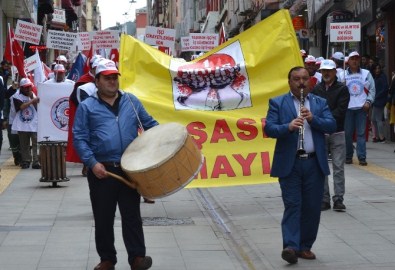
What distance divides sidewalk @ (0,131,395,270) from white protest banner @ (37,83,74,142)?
8.35 feet

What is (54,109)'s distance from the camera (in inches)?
704

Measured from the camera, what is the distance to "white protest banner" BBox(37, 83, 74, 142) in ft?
58.0

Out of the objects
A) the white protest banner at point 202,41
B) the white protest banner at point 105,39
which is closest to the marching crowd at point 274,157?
the white protest banner at point 105,39

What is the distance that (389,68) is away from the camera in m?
24.8

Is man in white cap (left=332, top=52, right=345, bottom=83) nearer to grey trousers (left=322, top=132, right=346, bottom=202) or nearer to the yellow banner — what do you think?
the yellow banner

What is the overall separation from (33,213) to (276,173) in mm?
4433

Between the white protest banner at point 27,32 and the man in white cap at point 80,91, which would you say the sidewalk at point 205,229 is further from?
the white protest banner at point 27,32

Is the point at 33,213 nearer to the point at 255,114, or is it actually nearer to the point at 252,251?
the point at 255,114

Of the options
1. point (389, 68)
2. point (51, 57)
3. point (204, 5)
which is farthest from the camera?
point (204, 5)

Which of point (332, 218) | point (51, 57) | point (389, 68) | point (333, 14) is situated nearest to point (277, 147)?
point (332, 218)

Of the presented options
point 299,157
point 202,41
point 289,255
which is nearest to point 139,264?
point 289,255

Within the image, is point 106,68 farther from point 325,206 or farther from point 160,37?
point 160,37

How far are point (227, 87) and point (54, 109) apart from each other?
646cm

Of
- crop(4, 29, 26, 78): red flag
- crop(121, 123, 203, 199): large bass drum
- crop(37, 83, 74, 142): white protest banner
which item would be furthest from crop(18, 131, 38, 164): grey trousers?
crop(121, 123, 203, 199): large bass drum
